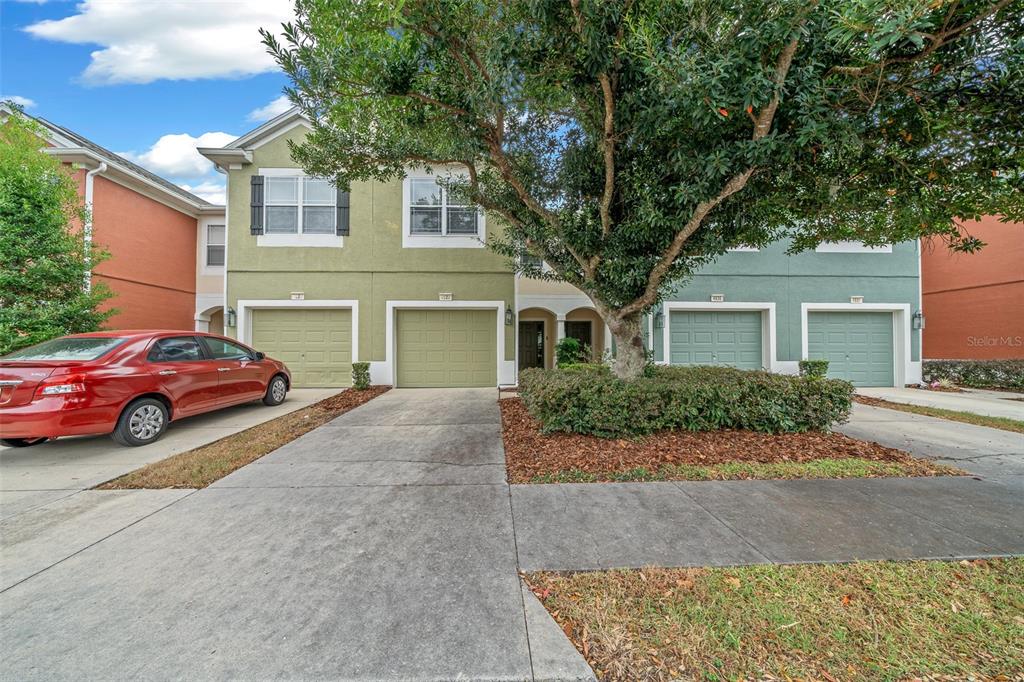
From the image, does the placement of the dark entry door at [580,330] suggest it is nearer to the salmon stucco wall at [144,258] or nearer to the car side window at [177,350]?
the car side window at [177,350]

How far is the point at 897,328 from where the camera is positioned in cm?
1048

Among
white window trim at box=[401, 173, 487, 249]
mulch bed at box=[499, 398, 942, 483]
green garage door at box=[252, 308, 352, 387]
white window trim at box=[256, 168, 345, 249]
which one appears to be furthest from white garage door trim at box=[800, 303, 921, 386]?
white window trim at box=[256, 168, 345, 249]

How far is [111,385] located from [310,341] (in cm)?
555

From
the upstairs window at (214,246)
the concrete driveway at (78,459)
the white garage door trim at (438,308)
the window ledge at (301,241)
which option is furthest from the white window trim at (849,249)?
the upstairs window at (214,246)

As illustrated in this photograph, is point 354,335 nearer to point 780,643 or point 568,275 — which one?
point 568,275

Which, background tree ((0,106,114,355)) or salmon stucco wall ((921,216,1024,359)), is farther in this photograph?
salmon stucco wall ((921,216,1024,359))

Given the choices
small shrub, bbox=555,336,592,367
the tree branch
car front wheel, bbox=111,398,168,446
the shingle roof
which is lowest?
car front wheel, bbox=111,398,168,446

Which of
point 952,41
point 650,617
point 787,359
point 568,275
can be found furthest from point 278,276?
point 787,359

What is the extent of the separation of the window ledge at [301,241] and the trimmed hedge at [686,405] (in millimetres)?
7435

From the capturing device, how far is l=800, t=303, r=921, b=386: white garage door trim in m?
10.4

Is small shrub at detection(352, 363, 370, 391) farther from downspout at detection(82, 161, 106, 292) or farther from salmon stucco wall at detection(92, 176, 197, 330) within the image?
salmon stucco wall at detection(92, 176, 197, 330)

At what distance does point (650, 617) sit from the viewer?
2.00 m

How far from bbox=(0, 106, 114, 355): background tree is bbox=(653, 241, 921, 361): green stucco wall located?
40.3 feet

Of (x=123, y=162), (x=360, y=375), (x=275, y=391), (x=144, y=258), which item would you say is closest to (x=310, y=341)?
A: (x=360, y=375)
